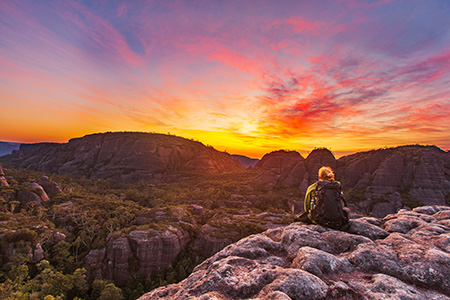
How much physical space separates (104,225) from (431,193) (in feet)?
305

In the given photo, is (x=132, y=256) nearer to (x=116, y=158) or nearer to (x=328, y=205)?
(x=328, y=205)

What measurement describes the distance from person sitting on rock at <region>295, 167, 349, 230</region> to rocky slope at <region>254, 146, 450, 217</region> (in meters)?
62.9

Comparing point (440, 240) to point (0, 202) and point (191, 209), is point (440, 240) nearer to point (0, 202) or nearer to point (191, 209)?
point (191, 209)

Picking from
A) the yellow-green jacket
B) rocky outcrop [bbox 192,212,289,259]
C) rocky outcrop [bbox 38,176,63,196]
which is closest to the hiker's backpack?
the yellow-green jacket

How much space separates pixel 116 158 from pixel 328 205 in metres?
166

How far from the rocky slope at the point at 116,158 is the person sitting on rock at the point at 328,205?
13086cm

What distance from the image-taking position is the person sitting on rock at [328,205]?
723cm

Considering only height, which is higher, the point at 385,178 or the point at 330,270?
the point at 330,270

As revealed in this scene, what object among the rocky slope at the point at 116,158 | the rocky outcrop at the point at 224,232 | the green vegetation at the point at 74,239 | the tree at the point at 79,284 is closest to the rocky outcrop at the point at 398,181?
the rocky outcrop at the point at 224,232

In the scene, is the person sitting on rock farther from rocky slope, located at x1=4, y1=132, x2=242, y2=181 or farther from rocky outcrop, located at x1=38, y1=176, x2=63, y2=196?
rocky slope, located at x1=4, y1=132, x2=242, y2=181

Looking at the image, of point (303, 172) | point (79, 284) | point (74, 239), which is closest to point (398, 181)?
point (303, 172)

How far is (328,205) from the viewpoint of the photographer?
24.0ft

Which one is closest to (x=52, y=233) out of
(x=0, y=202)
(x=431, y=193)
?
(x=0, y=202)

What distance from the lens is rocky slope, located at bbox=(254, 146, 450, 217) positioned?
59031 mm
